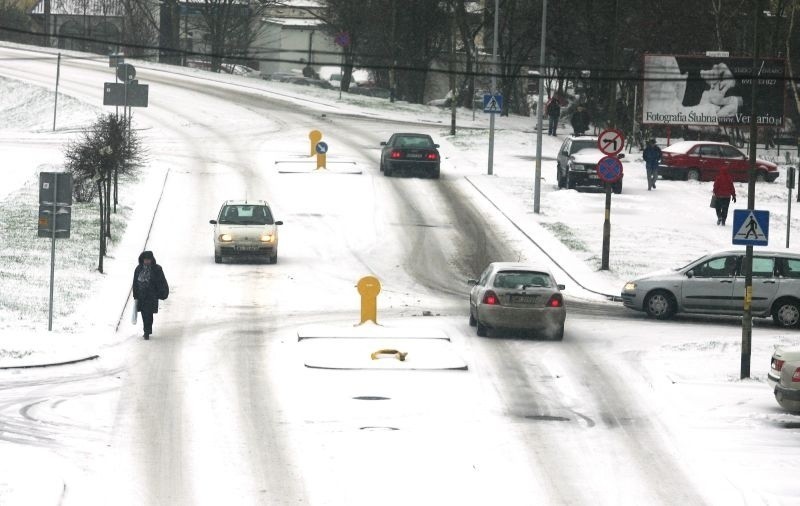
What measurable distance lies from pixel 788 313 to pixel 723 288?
133 centimetres

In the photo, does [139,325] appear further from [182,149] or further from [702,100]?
[702,100]

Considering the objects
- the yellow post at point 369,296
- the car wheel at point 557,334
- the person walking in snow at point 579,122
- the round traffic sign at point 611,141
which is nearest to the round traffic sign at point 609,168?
the round traffic sign at point 611,141

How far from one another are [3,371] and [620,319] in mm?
12755

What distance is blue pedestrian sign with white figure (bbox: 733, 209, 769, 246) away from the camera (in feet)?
72.6

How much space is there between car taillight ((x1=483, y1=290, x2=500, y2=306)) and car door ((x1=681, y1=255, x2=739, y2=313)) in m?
5.36

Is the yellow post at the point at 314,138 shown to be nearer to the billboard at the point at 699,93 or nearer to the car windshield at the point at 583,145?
the car windshield at the point at 583,145

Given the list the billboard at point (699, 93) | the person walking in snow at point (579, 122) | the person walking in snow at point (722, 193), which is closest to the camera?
the person walking in snow at point (722, 193)

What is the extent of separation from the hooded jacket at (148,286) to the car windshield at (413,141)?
24.1 meters

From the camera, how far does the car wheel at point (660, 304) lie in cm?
2872

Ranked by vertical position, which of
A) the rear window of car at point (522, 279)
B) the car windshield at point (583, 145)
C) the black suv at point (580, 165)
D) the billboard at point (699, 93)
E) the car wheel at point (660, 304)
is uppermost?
the billboard at point (699, 93)

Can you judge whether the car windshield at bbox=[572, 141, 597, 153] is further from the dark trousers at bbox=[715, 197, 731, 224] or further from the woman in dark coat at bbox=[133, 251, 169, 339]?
the woman in dark coat at bbox=[133, 251, 169, 339]

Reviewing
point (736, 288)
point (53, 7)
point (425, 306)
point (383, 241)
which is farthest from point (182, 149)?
point (53, 7)

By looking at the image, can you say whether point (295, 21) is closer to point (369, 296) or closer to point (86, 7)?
point (86, 7)

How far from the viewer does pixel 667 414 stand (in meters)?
19.4
